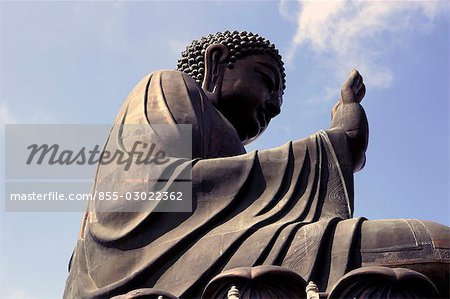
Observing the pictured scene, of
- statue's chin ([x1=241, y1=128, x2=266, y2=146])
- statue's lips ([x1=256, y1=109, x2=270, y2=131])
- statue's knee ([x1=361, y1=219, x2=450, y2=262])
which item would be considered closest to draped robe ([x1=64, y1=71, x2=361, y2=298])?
statue's knee ([x1=361, y1=219, x2=450, y2=262])

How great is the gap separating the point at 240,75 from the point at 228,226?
2.64m

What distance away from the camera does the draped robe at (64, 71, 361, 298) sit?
661cm

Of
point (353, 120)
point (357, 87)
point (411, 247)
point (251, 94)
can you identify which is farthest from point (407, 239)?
point (251, 94)

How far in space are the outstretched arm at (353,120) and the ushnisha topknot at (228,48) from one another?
168cm

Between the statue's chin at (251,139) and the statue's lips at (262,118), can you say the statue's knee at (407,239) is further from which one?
the statue's chin at (251,139)

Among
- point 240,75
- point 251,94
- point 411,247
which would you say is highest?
point 240,75

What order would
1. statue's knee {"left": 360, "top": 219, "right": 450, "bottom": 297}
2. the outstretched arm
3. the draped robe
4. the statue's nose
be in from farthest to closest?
the statue's nose → the outstretched arm → the draped robe → statue's knee {"left": 360, "top": 219, "right": 450, "bottom": 297}

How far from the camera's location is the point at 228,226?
23.2ft

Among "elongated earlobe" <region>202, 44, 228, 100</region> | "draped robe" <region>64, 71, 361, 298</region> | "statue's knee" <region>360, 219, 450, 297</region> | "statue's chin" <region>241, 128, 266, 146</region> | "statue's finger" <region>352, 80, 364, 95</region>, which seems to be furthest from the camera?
"statue's chin" <region>241, 128, 266, 146</region>

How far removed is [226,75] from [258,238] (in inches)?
115

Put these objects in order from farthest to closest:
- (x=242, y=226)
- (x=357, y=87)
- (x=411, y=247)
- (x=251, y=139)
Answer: (x=251, y=139)
(x=357, y=87)
(x=242, y=226)
(x=411, y=247)

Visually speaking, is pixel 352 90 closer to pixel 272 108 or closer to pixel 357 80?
pixel 357 80

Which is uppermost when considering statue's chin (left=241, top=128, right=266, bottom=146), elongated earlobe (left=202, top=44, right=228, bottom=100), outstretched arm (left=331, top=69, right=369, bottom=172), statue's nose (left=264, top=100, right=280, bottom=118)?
elongated earlobe (left=202, top=44, right=228, bottom=100)

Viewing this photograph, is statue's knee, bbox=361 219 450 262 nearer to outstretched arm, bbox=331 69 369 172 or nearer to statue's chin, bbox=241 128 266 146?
outstretched arm, bbox=331 69 369 172
